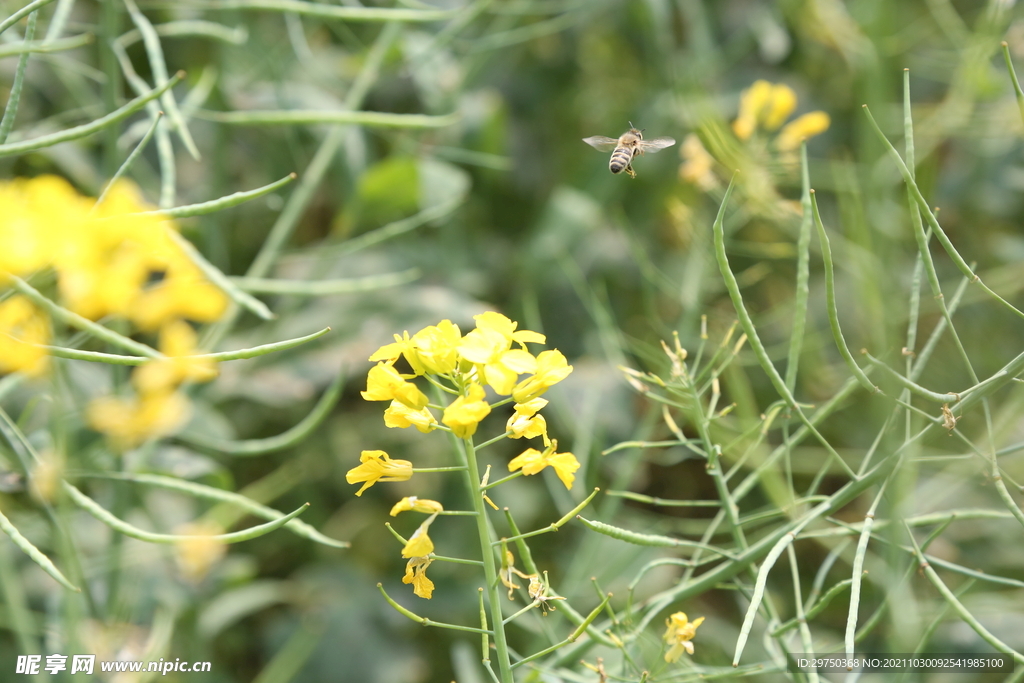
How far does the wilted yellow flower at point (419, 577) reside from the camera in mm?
432

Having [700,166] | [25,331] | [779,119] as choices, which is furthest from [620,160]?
[25,331]

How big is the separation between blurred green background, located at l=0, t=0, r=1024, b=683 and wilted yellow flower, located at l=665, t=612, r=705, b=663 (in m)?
0.27

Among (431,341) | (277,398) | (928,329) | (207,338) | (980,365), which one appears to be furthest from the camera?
(928,329)

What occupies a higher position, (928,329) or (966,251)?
(966,251)

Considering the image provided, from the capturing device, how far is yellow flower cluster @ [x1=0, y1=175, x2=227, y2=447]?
1.87 feet

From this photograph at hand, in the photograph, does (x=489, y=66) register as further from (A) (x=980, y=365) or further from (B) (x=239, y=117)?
(A) (x=980, y=365)

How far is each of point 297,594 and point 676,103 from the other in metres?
0.96

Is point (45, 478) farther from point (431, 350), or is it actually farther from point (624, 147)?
point (624, 147)

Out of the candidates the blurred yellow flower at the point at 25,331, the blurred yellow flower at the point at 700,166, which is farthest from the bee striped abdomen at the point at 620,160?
the blurred yellow flower at the point at 25,331

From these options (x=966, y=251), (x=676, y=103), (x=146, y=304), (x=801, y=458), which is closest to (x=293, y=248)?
(x=146, y=304)

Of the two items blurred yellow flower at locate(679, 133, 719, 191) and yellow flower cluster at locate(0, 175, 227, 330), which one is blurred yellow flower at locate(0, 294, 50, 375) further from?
blurred yellow flower at locate(679, 133, 719, 191)

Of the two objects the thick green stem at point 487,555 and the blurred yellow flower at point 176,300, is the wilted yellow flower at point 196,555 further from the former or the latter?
the thick green stem at point 487,555

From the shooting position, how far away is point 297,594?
115 centimetres

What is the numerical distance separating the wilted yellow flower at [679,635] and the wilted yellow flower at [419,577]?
18cm
